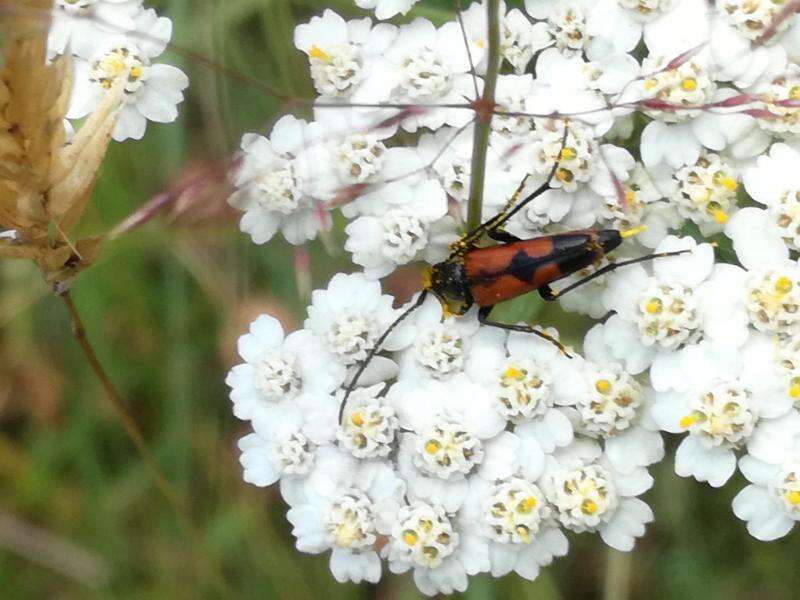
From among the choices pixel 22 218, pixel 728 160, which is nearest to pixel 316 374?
pixel 22 218

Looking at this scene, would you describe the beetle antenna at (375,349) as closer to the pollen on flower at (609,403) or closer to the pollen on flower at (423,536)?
the pollen on flower at (423,536)

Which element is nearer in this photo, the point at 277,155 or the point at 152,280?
the point at 277,155

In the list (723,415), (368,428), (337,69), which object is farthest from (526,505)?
(337,69)

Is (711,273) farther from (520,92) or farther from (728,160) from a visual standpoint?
(520,92)

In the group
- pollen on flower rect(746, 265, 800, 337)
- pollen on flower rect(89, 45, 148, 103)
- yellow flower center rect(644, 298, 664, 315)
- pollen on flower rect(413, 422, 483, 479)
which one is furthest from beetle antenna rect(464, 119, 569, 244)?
pollen on flower rect(89, 45, 148, 103)

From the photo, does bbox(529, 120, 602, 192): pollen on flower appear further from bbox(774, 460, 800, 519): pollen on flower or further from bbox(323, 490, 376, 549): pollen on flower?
bbox(323, 490, 376, 549): pollen on flower

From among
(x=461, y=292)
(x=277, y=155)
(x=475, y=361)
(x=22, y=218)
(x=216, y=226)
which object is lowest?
(x=216, y=226)

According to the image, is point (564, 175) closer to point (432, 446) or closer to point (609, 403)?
point (609, 403)
